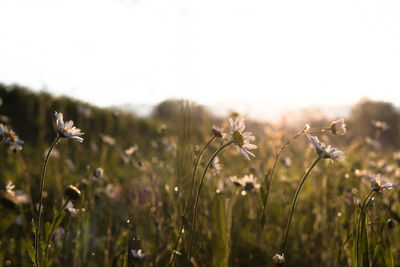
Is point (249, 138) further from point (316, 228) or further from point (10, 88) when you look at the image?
point (10, 88)

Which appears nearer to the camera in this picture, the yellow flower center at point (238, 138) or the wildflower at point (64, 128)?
the wildflower at point (64, 128)

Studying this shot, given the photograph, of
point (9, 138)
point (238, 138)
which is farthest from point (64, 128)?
point (238, 138)

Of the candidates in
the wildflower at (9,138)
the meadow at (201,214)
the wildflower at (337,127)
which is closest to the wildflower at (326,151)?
the meadow at (201,214)

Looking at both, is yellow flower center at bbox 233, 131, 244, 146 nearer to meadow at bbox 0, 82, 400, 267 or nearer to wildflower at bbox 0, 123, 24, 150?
meadow at bbox 0, 82, 400, 267

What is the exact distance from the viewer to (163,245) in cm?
166

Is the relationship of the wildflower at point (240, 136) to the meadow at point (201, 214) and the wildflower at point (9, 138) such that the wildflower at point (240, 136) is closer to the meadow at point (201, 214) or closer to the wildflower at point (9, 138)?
the meadow at point (201, 214)

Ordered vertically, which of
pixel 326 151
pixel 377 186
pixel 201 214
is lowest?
pixel 201 214

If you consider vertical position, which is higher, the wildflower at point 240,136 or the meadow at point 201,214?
the wildflower at point 240,136

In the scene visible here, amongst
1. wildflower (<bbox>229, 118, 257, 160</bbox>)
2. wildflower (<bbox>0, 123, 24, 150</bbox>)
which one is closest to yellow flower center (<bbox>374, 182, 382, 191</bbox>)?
wildflower (<bbox>229, 118, 257, 160</bbox>)

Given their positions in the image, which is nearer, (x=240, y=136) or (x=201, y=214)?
(x=240, y=136)

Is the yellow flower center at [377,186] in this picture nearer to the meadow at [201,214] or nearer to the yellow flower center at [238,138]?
the meadow at [201,214]

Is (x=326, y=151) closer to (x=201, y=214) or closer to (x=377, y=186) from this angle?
(x=377, y=186)

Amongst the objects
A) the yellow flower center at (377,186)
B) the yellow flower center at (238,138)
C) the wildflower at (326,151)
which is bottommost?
the yellow flower center at (377,186)

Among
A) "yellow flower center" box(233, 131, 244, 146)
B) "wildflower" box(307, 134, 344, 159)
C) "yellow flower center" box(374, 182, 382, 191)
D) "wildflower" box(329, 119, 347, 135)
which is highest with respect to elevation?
"wildflower" box(329, 119, 347, 135)
